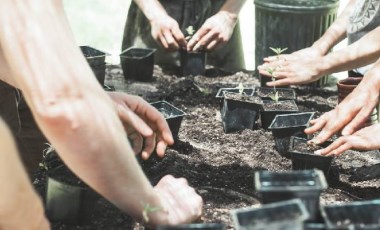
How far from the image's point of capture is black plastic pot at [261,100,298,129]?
11.9 ft

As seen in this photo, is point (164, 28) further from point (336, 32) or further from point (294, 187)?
point (294, 187)

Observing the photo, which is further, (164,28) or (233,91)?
(164,28)

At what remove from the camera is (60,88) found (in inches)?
72.5

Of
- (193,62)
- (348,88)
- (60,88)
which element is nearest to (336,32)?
(348,88)

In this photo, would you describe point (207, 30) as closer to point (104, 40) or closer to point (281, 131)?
point (281, 131)

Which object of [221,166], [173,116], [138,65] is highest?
[138,65]

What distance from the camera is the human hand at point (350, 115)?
10.1ft

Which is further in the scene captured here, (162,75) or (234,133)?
(162,75)

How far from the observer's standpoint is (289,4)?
5.02m

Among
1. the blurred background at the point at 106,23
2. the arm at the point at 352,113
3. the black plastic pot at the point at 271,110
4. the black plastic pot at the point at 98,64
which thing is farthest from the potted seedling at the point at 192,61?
the arm at the point at 352,113

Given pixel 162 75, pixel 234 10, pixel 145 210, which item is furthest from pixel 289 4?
pixel 145 210

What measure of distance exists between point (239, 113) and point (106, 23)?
Result: 4572 mm

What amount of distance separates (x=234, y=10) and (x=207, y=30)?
0.33 metres

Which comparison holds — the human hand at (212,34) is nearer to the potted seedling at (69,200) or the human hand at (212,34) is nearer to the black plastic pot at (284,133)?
the black plastic pot at (284,133)
